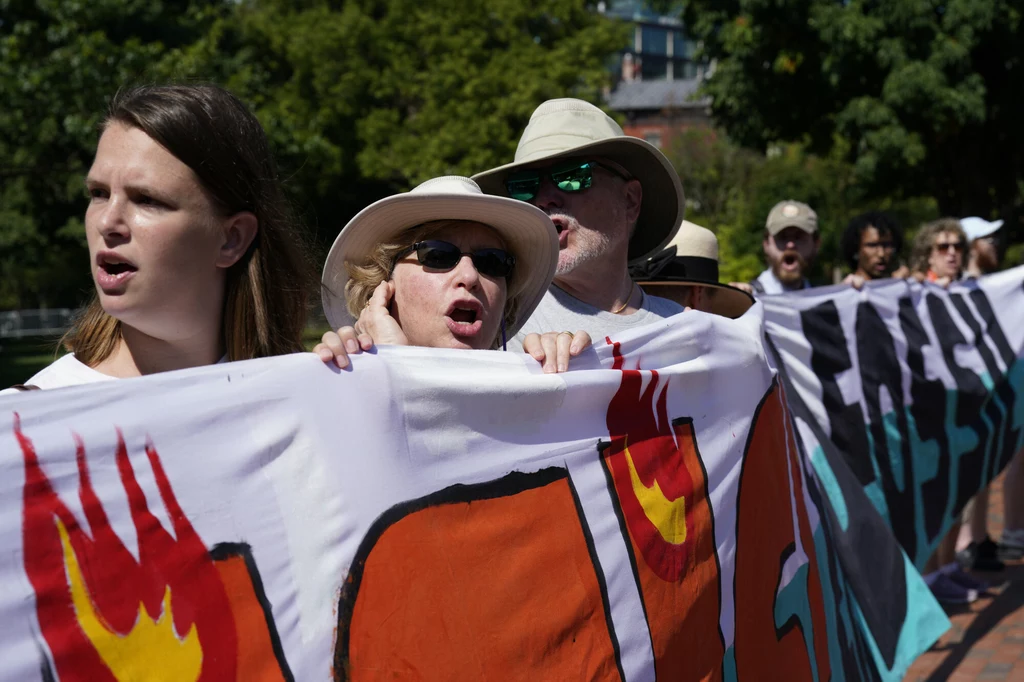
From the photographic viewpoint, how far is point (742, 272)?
49.5ft

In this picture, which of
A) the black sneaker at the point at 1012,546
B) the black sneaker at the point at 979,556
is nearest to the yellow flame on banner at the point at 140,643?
the black sneaker at the point at 979,556

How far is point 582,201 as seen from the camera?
3.29 meters

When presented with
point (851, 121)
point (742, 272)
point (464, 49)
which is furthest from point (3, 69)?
point (464, 49)

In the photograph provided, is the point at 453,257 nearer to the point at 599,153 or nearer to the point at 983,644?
the point at 599,153

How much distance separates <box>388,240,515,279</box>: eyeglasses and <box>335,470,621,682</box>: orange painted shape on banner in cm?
53

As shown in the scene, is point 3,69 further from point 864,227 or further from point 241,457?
point 241,457

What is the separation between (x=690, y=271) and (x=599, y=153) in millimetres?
1445

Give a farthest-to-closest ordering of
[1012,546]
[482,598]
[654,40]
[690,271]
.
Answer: [654,40]
[1012,546]
[690,271]
[482,598]

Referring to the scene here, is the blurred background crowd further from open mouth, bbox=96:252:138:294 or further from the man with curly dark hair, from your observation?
open mouth, bbox=96:252:138:294

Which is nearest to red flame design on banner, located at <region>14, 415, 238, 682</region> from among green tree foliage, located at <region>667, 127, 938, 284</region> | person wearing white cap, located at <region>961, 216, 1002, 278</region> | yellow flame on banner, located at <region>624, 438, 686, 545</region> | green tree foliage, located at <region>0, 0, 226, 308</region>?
yellow flame on banner, located at <region>624, 438, 686, 545</region>

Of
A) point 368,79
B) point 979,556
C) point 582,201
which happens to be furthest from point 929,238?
point 368,79

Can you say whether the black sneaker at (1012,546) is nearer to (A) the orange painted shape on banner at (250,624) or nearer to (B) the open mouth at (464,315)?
(B) the open mouth at (464,315)

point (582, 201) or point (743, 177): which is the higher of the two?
point (743, 177)

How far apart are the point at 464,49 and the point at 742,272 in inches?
558
